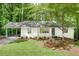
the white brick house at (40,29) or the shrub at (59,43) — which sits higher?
the white brick house at (40,29)

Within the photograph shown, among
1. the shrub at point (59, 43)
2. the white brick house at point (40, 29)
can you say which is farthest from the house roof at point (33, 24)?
the shrub at point (59, 43)

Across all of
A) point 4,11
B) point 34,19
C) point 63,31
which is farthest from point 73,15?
point 4,11

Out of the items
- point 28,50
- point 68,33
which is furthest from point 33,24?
point 68,33

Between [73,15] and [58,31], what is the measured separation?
0.84ft

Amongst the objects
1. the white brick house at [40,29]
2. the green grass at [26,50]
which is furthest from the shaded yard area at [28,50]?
the white brick house at [40,29]

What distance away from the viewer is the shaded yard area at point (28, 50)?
3.23 meters

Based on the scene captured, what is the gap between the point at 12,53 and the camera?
3.24 m

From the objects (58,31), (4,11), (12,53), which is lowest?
(12,53)

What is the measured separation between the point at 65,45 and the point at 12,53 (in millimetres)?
620

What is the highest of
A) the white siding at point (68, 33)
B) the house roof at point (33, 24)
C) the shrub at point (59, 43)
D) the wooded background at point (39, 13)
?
the wooded background at point (39, 13)

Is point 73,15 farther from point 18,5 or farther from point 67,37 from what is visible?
point 18,5

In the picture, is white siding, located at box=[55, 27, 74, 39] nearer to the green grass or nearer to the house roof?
the house roof

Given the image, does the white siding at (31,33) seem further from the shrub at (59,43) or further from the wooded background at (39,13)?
the shrub at (59,43)

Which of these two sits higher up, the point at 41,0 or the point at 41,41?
the point at 41,0
